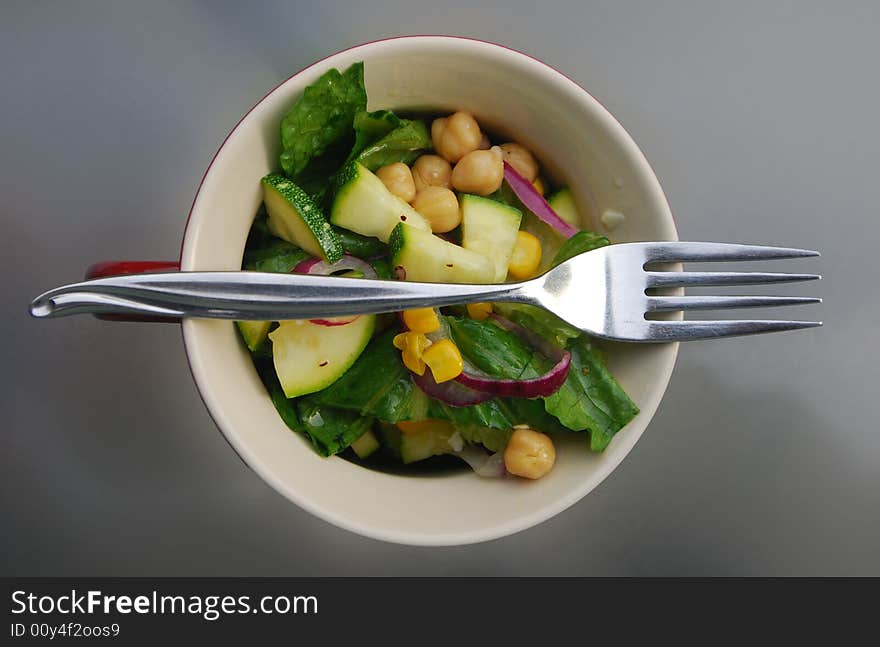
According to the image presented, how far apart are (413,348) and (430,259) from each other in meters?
0.12

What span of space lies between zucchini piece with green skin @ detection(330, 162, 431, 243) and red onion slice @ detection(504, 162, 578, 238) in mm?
166

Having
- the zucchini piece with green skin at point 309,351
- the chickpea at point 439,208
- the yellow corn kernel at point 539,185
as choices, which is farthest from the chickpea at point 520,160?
the zucchini piece with green skin at point 309,351

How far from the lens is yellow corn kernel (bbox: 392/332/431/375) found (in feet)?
3.31

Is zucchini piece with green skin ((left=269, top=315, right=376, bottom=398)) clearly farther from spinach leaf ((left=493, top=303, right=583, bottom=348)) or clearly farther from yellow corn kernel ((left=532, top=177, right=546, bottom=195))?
yellow corn kernel ((left=532, top=177, right=546, bottom=195))

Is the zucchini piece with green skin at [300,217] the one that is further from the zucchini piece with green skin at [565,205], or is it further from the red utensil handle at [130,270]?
the zucchini piece with green skin at [565,205]

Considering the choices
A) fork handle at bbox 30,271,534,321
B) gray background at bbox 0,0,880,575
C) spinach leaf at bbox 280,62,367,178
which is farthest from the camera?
gray background at bbox 0,0,880,575

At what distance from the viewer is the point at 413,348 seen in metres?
1.01

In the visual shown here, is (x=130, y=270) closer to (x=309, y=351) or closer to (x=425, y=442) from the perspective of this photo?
(x=309, y=351)

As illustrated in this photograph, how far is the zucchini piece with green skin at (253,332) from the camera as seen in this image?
1.00 meters

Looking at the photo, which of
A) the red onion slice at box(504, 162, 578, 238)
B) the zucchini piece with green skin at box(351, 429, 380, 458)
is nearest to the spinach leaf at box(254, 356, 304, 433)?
the zucchini piece with green skin at box(351, 429, 380, 458)

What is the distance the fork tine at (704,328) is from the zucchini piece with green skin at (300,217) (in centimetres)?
44

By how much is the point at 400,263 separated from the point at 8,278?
80cm

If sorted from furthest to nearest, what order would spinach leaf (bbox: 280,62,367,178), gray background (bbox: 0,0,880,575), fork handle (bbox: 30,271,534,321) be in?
1. gray background (bbox: 0,0,880,575)
2. spinach leaf (bbox: 280,62,367,178)
3. fork handle (bbox: 30,271,534,321)
